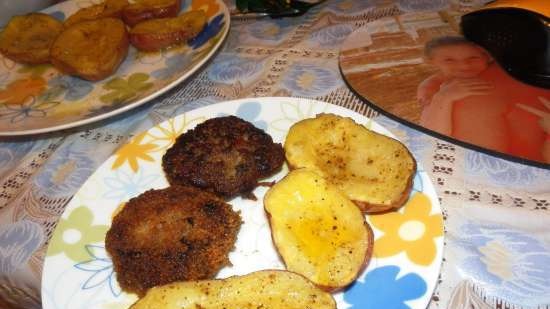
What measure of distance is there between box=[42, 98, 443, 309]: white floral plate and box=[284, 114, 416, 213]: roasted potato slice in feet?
0.15

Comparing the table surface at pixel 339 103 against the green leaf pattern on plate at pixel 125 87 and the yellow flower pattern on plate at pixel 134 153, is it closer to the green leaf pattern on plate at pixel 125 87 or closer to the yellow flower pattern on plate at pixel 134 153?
the green leaf pattern on plate at pixel 125 87

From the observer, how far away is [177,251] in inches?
39.4

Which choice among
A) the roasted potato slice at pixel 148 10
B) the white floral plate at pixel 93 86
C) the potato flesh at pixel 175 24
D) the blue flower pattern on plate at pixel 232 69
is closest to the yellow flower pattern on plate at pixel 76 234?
the white floral plate at pixel 93 86

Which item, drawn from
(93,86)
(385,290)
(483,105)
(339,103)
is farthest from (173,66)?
(385,290)

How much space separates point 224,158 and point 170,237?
0.81 ft

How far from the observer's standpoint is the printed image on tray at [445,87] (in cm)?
126

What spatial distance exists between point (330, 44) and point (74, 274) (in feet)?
3.94

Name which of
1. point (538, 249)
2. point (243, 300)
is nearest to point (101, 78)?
point (243, 300)

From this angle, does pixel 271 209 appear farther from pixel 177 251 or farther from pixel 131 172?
pixel 131 172

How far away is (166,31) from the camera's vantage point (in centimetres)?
175

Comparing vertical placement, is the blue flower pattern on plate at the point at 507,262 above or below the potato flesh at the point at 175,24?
below

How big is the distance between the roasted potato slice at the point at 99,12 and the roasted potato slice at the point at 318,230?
1246 millimetres

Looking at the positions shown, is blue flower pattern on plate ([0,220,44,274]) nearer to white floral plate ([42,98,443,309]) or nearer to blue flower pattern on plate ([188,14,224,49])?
white floral plate ([42,98,443,309])

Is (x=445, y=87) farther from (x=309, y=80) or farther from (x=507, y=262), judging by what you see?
(x=507, y=262)
